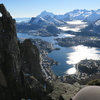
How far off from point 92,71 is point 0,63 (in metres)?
43.1

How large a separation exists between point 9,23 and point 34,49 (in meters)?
4.08

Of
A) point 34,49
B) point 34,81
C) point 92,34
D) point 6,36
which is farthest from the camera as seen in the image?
point 92,34

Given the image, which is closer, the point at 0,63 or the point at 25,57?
the point at 0,63

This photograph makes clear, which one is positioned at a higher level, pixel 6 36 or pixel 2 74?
pixel 6 36

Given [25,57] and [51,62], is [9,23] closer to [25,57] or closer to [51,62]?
[25,57]

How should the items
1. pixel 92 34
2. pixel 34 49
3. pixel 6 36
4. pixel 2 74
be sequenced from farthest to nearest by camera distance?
pixel 92 34, pixel 34 49, pixel 6 36, pixel 2 74

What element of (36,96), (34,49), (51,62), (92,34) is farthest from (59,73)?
(92,34)

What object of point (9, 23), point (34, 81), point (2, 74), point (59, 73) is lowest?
point (59, 73)

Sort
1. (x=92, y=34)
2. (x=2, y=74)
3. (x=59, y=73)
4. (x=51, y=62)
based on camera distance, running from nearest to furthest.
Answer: (x=2, y=74)
(x=59, y=73)
(x=51, y=62)
(x=92, y=34)

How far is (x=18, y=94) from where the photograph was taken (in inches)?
356

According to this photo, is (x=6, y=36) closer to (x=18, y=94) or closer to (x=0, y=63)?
(x=0, y=63)

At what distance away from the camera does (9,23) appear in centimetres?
996

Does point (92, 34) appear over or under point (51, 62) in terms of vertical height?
over

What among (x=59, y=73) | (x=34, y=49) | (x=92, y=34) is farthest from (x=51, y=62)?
(x=92, y=34)
